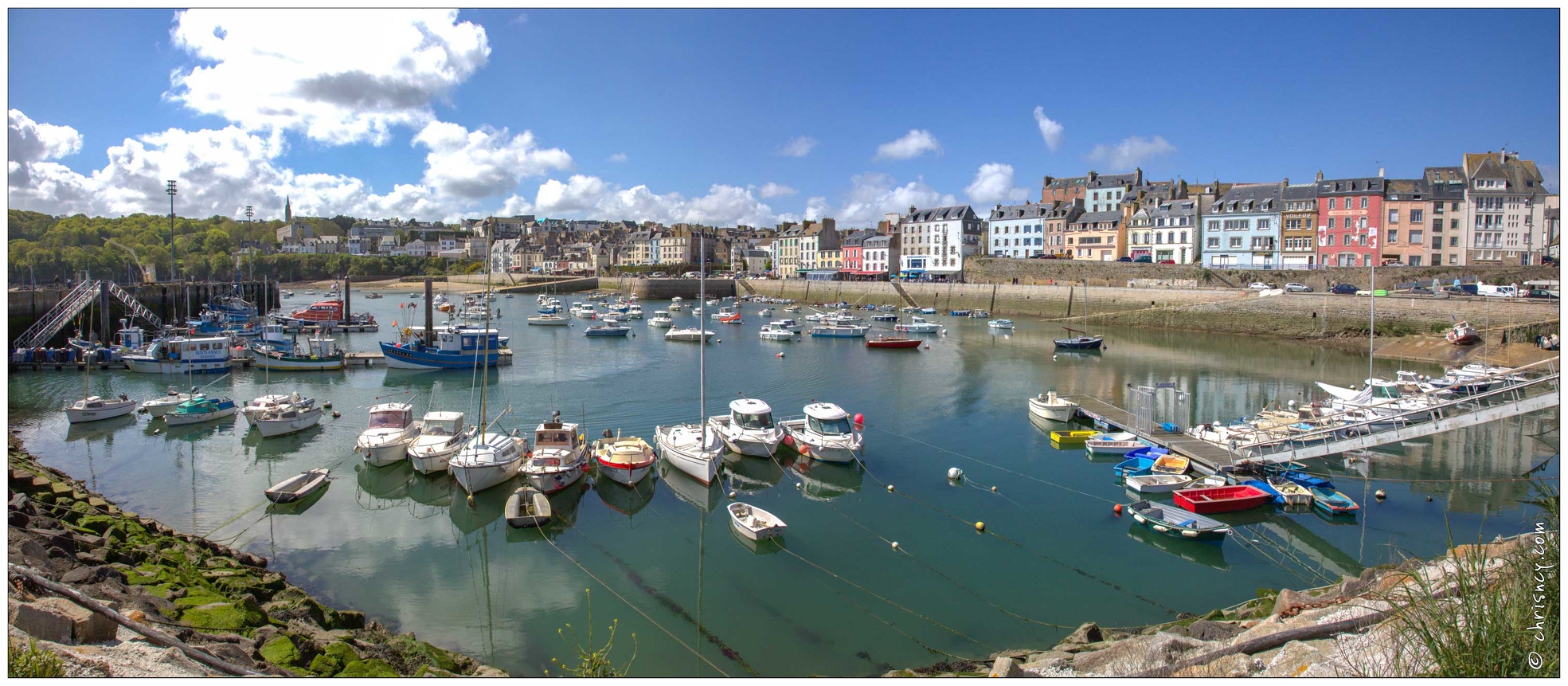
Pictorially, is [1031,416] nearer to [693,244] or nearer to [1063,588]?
[1063,588]

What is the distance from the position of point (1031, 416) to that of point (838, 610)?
45.7 ft

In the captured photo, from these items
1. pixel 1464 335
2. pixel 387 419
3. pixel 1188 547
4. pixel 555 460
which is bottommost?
pixel 1188 547

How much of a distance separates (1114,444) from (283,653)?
17067mm

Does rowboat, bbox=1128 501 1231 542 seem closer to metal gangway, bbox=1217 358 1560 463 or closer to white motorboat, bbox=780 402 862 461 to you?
metal gangway, bbox=1217 358 1560 463

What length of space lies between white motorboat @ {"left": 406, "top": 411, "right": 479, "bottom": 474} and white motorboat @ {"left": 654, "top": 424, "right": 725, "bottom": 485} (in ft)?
13.7

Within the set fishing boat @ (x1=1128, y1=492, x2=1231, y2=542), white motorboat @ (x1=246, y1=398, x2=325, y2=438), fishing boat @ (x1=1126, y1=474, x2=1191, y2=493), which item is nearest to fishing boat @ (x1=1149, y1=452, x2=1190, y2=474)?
fishing boat @ (x1=1126, y1=474, x2=1191, y2=493)

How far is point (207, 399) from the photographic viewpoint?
2220 centimetres

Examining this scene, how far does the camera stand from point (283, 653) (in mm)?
7949

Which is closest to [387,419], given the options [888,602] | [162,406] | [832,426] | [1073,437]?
[162,406]

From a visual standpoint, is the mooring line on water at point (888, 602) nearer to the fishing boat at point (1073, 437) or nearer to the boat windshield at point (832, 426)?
the boat windshield at point (832, 426)

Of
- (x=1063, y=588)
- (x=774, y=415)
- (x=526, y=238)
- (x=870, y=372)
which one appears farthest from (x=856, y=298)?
(x=526, y=238)

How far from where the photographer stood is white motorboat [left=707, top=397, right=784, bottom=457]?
60.5 ft

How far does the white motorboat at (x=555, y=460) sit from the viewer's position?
15.4 meters

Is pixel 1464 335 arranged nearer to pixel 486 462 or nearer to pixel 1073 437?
pixel 1073 437
